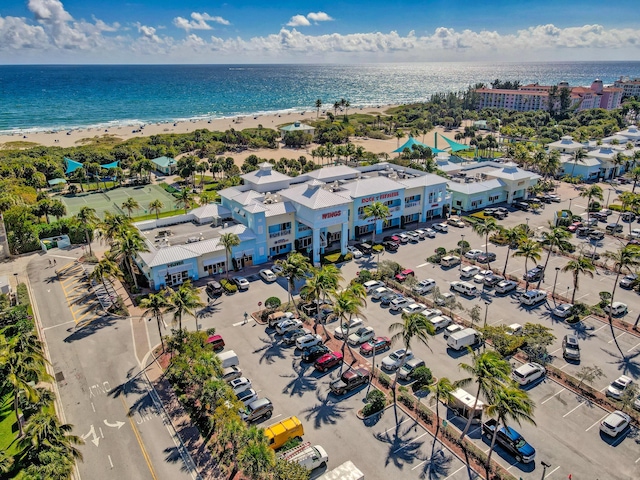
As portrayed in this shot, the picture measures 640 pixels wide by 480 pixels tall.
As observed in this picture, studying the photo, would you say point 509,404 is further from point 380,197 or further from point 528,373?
point 380,197

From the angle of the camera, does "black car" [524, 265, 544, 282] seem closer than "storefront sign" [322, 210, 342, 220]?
Yes

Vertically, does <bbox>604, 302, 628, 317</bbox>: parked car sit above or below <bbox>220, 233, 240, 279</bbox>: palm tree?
below

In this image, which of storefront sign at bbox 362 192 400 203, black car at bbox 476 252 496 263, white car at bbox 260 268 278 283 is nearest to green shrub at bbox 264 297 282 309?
white car at bbox 260 268 278 283

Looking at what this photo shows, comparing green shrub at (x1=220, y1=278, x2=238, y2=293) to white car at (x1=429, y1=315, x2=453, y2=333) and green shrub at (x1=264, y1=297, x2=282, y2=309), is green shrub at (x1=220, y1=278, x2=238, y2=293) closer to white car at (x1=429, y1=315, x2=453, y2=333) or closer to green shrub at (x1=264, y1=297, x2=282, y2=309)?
green shrub at (x1=264, y1=297, x2=282, y2=309)

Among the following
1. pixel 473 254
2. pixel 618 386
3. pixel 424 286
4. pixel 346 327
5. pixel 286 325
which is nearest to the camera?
pixel 618 386

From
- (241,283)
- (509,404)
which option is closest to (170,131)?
(241,283)

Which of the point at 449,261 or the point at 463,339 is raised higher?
the point at 463,339

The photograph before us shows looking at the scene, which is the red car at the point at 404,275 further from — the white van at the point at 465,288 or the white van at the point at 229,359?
the white van at the point at 229,359
